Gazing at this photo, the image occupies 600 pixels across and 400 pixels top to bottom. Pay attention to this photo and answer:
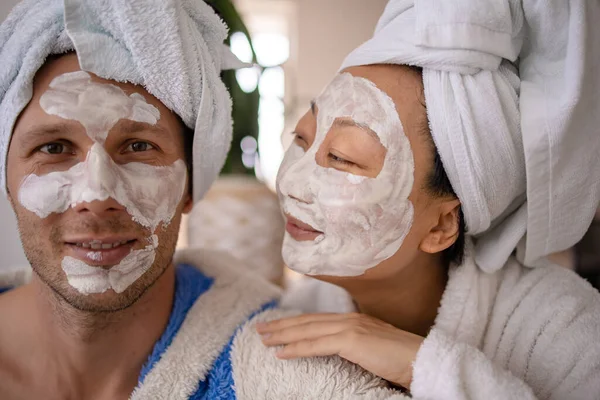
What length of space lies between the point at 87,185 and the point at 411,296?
59 centimetres

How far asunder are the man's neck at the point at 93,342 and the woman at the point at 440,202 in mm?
198

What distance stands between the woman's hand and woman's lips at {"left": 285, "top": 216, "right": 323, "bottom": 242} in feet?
0.42

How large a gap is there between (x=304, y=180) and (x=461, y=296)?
34 cm

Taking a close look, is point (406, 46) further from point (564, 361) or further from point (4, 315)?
point (4, 315)

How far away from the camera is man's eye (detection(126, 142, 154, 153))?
0.75 meters

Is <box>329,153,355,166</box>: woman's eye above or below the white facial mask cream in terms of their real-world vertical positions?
above

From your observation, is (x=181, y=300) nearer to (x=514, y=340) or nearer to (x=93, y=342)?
(x=93, y=342)

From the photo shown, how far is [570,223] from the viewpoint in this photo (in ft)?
2.74

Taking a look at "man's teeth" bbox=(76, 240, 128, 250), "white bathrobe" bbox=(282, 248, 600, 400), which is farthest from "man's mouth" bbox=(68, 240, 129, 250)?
"white bathrobe" bbox=(282, 248, 600, 400)

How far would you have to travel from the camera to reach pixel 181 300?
874 millimetres

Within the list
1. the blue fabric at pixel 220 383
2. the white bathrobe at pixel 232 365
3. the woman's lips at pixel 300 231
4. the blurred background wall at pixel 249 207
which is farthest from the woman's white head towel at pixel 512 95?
the blurred background wall at pixel 249 207

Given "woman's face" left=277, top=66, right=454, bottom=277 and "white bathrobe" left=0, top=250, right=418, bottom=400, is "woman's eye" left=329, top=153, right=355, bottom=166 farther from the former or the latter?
"white bathrobe" left=0, top=250, right=418, bottom=400

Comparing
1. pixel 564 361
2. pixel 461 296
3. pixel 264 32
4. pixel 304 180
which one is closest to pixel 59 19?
pixel 304 180

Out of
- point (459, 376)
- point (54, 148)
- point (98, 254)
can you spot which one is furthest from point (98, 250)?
point (459, 376)
